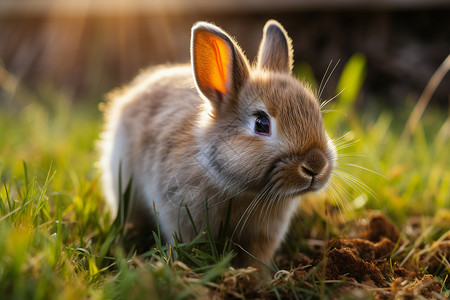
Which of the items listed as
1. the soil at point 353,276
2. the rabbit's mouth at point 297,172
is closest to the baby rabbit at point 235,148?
the rabbit's mouth at point 297,172

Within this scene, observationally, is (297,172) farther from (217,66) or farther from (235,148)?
(217,66)

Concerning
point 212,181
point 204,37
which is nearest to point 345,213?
point 212,181

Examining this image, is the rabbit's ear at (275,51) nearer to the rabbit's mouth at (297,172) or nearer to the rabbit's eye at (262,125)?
the rabbit's eye at (262,125)

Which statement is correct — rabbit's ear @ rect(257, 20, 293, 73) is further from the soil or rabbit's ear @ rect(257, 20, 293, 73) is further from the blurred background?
the blurred background

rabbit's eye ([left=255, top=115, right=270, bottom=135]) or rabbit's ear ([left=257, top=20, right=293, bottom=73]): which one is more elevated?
rabbit's ear ([left=257, top=20, right=293, bottom=73])

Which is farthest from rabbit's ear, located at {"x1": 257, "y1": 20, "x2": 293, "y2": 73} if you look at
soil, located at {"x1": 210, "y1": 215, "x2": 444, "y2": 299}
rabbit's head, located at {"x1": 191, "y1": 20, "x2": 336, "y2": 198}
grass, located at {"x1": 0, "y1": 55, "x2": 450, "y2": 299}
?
soil, located at {"x1": 210, "y1": 215, "x2": 444, "y2": 299}

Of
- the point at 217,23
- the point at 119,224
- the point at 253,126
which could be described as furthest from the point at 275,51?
the point at 217,23

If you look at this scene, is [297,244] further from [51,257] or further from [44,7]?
[44,7]
